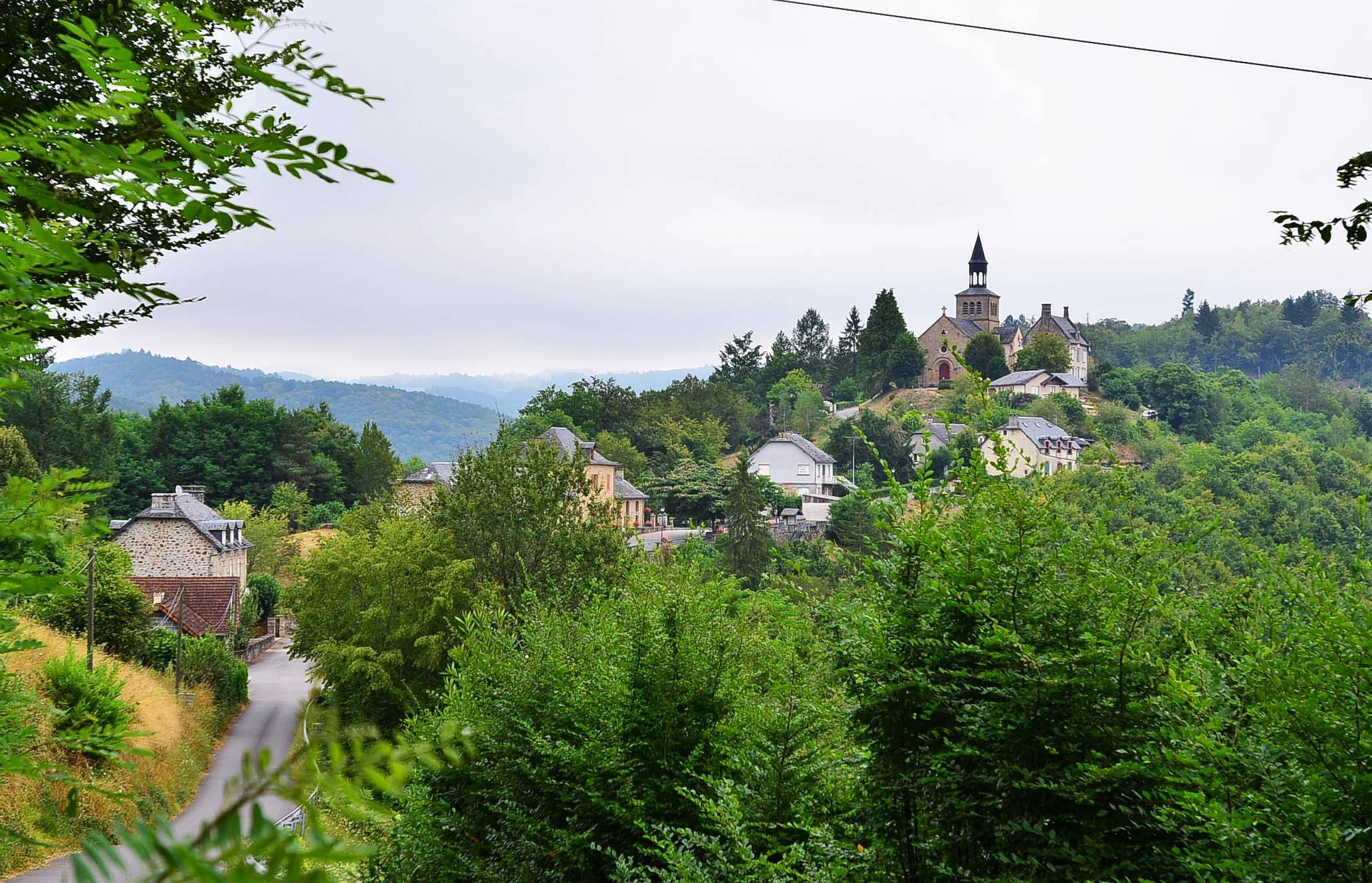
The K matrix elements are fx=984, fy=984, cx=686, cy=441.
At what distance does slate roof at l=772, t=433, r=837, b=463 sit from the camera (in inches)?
2886

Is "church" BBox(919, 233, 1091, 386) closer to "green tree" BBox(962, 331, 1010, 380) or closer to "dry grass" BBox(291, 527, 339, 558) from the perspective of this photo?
"green tree" BBox(962, 331, 1010, 380)

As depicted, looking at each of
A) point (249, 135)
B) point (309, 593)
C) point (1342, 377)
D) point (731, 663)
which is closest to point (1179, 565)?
point (731, 663)

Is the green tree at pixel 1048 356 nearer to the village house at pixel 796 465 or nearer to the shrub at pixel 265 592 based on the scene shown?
the village house at pixel 796 465

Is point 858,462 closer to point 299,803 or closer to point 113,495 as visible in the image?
point 113,495

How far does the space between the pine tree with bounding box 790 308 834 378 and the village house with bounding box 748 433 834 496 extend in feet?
113

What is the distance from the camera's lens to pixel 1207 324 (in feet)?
486

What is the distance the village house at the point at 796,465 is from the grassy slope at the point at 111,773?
51.5 m

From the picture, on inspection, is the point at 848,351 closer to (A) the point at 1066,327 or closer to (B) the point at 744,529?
(A) the point at 1066,327

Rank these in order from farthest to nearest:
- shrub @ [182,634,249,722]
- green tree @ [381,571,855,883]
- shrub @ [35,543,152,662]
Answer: shrub @ [182,634,249,722]
shrub @ [35,543,152,662]
green tree @ [381,571,855,883]

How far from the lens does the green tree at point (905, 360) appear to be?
293 ft

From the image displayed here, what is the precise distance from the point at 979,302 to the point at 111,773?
354ft

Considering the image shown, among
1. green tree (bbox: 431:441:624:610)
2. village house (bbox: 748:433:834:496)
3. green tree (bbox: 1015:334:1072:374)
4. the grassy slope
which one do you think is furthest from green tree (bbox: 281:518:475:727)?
green tree (bbox: 1015:334:1072:374)

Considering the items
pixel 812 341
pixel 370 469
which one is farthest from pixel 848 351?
pixel 370 469

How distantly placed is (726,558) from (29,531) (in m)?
42.6
